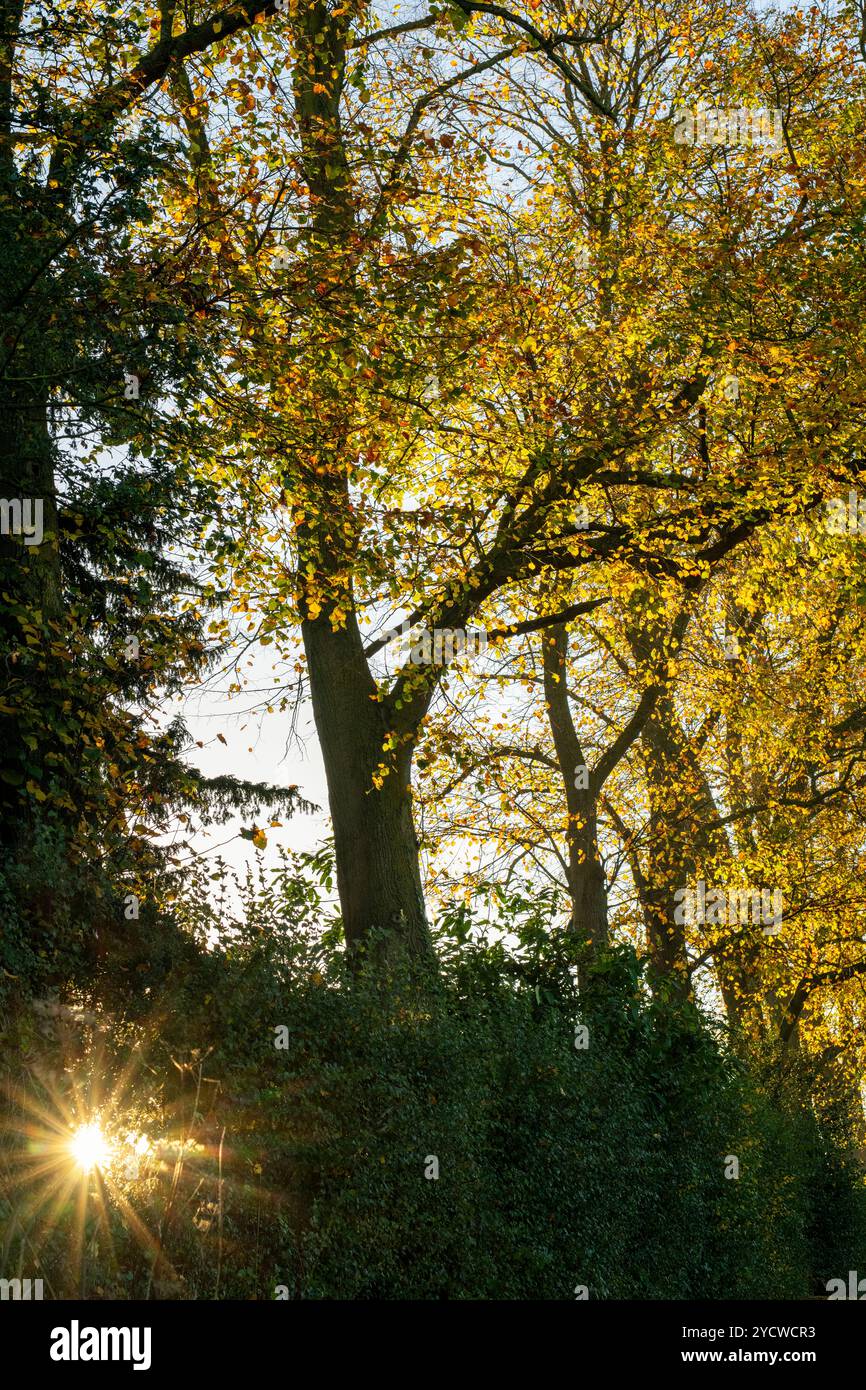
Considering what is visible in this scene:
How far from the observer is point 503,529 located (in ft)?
47.2

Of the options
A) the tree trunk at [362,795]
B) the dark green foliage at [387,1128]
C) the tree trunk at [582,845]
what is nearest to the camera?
the dark green foliage at [387,1128]

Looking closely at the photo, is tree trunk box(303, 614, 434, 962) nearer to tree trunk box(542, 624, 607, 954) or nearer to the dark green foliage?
the dark green foliage

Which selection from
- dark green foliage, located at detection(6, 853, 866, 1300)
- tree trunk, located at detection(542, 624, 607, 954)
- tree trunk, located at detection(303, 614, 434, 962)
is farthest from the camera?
tree trunk, located at detection(542, 624, 607, 954)

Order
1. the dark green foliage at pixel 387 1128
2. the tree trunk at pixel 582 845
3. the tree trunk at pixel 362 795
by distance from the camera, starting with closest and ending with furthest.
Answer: the dark green foliage at pixel 387 1128 → the tree trunk at pixel 362 795 → the tree trunk at pixel 582 845

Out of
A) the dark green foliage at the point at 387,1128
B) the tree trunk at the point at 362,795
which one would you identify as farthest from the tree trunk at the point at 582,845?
the dark green foliage at the point at 387,1128

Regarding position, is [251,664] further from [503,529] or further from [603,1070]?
[603,1070]

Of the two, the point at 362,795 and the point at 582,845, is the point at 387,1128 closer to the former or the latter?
the point at 362,795

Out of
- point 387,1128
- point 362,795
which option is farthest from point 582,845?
point 387,1128

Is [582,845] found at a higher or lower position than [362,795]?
higher

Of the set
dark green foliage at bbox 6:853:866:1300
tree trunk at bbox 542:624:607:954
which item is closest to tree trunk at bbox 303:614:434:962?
dark green foliage at bbox 6:853:866:1300

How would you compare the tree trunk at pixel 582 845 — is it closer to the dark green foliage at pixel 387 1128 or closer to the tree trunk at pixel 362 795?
the tree trunk at pixel 362 795

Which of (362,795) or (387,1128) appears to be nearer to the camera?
(387,1128)
